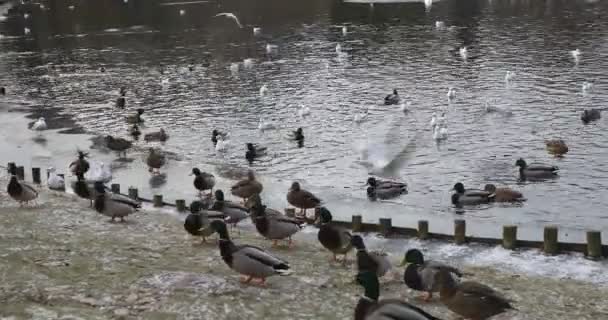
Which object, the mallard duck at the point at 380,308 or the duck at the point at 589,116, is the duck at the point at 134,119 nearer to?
the duck at the point at 589,116

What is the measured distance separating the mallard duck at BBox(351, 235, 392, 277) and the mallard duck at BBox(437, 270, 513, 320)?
1761 mm

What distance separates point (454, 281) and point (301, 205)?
326 inches

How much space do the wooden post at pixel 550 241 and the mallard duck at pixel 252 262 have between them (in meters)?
6.38

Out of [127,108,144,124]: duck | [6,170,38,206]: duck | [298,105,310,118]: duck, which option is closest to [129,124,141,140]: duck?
[127,108,144,124]: duck

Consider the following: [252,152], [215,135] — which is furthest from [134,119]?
[252,152]

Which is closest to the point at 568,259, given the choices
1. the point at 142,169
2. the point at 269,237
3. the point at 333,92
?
the point at 269,237

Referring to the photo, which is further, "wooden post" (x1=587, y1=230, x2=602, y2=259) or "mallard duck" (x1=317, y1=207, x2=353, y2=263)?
"wooden post" (x1=587, y1=230, x2=602, y2=259)

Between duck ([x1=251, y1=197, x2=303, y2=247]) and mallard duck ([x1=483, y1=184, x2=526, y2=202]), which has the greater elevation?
duck ([x1=251, y1=197, x2=303, y2=247])

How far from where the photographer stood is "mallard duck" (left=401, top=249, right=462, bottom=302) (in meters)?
12.8

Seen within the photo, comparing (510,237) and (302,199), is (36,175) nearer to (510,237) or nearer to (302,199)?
(302,199)

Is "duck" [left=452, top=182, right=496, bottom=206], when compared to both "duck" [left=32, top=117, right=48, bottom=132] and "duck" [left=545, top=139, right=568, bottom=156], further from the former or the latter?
"duck" [left=32, top=117, right=48, bottom=132]

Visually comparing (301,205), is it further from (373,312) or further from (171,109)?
(171,109)

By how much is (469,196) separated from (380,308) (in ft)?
42.4

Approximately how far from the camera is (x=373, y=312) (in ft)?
31.6
